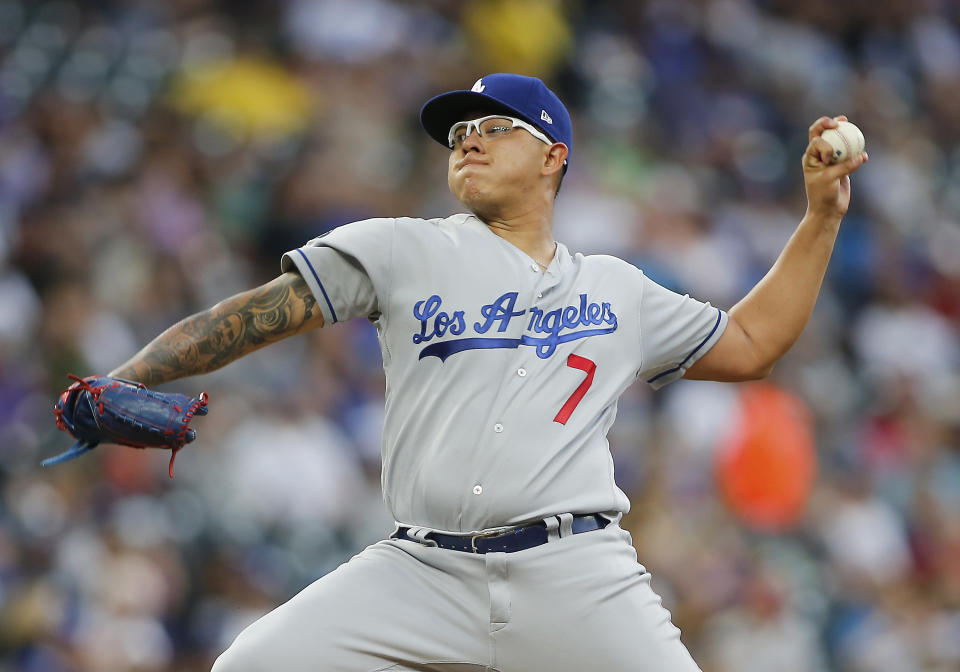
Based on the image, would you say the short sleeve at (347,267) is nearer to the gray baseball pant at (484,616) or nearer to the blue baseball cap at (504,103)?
the blue baseball cap at (504,103)

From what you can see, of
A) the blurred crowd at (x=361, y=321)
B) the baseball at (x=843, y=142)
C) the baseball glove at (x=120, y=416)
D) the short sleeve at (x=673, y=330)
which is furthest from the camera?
the blurred crowd at (x=361, y=321)

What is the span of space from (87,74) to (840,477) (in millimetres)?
5533

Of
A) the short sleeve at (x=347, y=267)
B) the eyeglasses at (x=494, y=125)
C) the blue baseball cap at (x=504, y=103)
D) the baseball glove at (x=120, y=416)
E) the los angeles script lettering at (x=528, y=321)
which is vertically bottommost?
the baseball glove at (x=120, y=416)

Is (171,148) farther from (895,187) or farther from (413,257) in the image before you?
(895,187)

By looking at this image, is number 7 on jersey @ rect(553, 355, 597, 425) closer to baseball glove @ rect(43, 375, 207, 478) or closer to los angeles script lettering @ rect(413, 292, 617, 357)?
los angeles script lettering @ rect(413, 292, 617, 357)

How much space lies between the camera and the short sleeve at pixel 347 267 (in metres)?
3.44

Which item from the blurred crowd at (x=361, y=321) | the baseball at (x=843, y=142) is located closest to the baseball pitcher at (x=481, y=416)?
the baseball at (x=843, y=142)

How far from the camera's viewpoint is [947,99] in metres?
12.4

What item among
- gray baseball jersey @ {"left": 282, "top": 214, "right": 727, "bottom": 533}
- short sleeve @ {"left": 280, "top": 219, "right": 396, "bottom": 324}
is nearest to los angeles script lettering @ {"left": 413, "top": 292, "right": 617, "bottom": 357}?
gray baseball jersey @ {"left": 282, "top": 214, "right": 727, "bottom": 533}

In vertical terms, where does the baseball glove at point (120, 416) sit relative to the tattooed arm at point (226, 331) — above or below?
below

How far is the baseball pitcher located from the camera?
330 cm

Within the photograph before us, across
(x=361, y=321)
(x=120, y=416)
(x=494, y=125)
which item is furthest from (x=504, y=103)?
(x=361, y=321)

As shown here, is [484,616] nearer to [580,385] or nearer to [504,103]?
[580,385]

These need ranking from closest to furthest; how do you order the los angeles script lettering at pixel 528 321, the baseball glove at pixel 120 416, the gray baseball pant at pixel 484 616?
1. the baseball glove at pixel 120 416
2. the gray baseball pant at pixel 484 616
3. the los angeles script lettering at pixel 528 321
